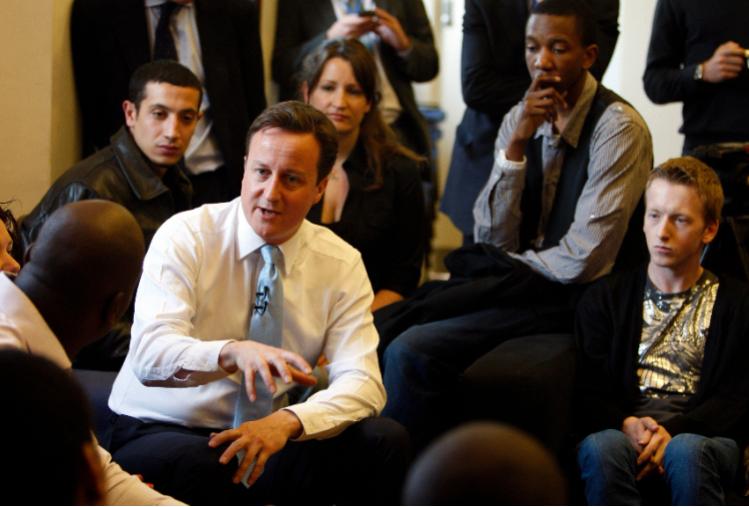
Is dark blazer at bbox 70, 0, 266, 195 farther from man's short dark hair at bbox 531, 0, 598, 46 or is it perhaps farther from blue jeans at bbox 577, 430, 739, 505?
blue jeans at bbox 577, 430, 739, 505

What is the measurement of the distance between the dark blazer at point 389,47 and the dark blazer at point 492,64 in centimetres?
39

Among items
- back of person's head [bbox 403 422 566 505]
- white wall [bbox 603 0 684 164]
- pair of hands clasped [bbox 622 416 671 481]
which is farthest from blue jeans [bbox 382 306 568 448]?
white wall [bbox 603 0 684 164]

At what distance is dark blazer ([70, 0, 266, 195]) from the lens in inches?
138

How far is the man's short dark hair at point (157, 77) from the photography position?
3281 millimetres

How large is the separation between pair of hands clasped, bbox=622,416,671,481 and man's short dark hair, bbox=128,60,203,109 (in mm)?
1576

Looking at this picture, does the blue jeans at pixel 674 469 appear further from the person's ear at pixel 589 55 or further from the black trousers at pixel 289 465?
the person's ear at pixel 589 55

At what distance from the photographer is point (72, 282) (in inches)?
74.2

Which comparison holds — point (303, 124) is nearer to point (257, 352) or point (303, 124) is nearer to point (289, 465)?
point (257, 352)

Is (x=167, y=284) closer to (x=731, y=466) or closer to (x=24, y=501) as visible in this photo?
(x=24, y=501)

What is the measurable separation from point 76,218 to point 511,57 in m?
2.03

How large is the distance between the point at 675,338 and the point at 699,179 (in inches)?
15.8

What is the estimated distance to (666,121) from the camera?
539cm

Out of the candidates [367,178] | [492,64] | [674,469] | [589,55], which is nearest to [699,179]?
[589,55]

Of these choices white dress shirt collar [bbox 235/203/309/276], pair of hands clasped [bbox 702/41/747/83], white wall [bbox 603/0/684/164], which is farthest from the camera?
white wall [bbox 603/0/684/164]
